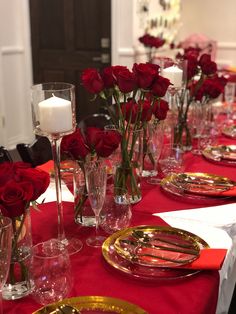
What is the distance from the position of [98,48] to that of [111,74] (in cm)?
306

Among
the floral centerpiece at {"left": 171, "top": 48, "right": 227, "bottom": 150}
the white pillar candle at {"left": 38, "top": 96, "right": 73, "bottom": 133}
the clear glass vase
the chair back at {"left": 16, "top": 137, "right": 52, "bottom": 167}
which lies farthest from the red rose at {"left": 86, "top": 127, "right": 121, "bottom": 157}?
the floral centerpiece at {"left": 171, "top": 48, "right": 227, "bottom": 150}

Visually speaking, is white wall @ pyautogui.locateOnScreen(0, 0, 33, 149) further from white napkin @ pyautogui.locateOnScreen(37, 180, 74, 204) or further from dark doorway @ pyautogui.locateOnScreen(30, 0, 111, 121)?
white napkin @ pyautogui.locateOnScreen(37, 180, 74, 204)

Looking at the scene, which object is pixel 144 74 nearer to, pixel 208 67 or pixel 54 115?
pixel 54 115

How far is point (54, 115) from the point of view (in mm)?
1026

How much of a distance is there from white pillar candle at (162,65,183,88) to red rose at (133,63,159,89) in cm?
54

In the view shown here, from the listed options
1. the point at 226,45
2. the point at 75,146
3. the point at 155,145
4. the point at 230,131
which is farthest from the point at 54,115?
the point at 226,45

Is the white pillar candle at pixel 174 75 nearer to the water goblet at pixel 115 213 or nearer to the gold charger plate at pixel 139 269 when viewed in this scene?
the water goblet at pixel 115 213

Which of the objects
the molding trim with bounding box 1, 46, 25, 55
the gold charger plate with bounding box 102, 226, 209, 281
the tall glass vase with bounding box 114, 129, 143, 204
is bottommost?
the gold charger plate with bounding box 102, 226, 209, 281

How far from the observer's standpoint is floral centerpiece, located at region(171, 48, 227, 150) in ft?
6.02

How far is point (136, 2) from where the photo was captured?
4.03 m

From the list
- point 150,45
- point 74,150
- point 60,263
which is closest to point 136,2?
point 150,45

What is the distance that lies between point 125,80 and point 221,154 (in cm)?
74

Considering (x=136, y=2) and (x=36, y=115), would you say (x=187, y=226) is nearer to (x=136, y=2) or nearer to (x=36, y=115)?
(x=36, y=115)

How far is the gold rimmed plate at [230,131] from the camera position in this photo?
207 centimetres
